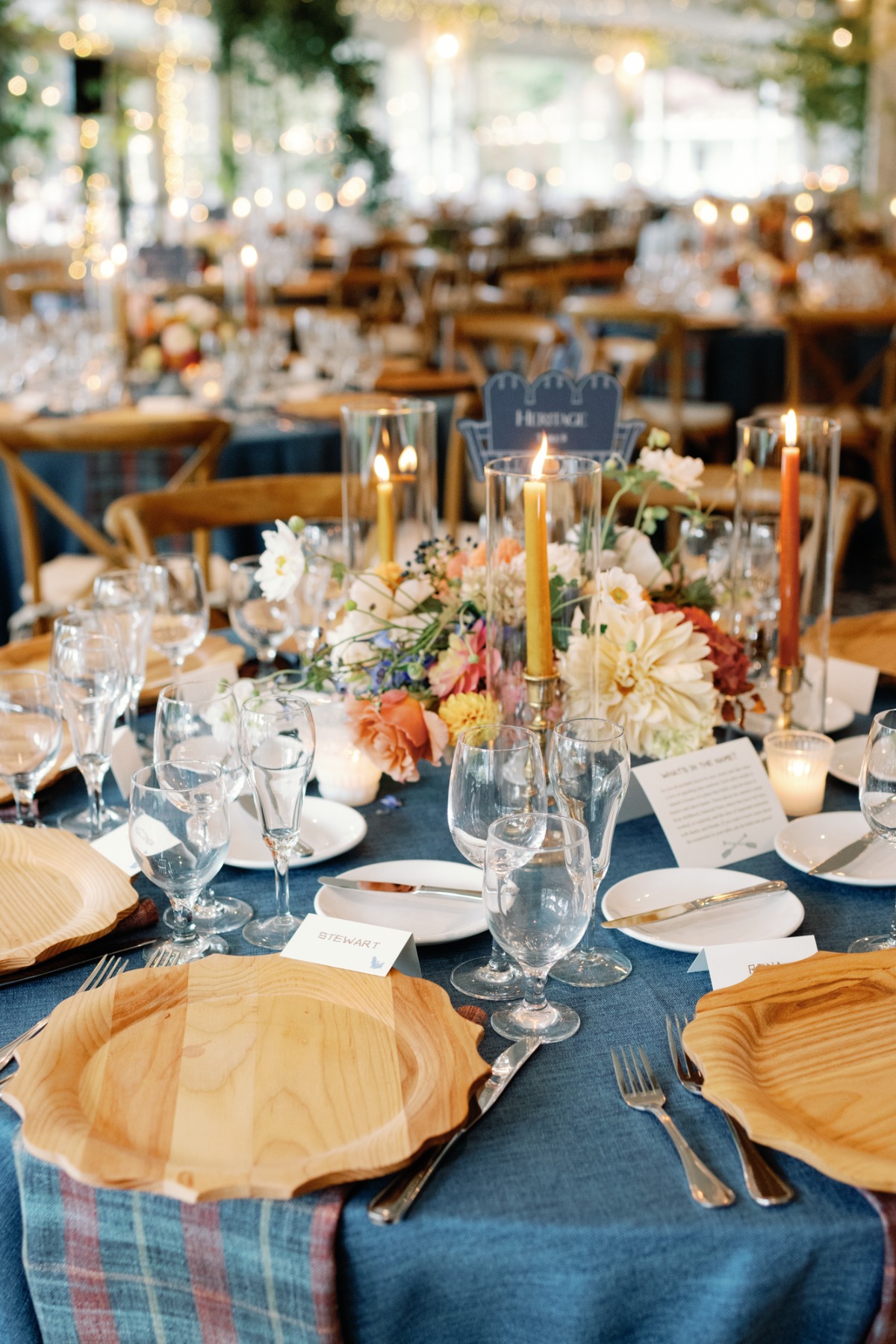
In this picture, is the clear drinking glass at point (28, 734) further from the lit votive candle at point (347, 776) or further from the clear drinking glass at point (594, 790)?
the clear drinking glass at point (594, 790)

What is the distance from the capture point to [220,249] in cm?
668

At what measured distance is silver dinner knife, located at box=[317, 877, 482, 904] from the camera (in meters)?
1.12

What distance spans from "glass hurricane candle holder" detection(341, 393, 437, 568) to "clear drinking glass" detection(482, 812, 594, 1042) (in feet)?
2.60

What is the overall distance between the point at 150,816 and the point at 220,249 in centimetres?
618

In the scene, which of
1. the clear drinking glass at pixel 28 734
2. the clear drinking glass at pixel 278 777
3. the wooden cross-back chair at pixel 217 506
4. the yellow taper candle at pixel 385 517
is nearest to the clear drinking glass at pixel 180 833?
the clear drinking glass at pixel 278 777

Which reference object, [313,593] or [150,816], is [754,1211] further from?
[313,593]

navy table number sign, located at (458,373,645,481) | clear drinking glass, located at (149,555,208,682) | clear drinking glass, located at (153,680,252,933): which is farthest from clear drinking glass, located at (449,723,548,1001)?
clear drinking glass, located at (149,555,208,682)

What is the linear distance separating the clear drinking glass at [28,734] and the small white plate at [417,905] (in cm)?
34

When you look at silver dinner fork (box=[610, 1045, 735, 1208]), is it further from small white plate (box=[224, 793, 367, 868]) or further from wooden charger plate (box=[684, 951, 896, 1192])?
small white plate (box=[224, 793, 367, 868])

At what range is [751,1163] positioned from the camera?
0.80 m

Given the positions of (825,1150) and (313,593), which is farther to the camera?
(313,593)

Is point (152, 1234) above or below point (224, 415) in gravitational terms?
below

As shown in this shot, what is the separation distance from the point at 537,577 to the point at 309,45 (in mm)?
11930

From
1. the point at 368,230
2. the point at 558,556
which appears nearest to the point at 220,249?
the point at 368,230
